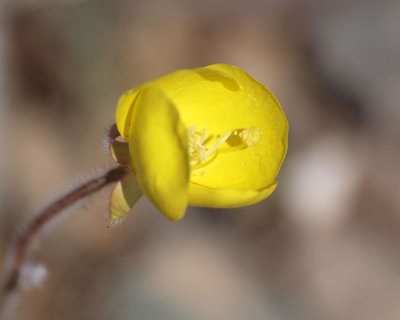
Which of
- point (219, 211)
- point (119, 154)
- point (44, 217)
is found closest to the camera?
point (119, 154)

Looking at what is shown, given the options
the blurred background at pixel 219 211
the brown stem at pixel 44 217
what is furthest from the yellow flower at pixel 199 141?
the blurred background at pixel 219 211

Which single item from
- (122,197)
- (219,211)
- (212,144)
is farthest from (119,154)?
(219,211)

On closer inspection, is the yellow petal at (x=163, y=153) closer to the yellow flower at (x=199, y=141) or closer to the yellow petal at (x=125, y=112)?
the yellow flower at (x=199, y=141)

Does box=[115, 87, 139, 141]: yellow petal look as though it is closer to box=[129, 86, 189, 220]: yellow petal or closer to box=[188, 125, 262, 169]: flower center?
box=[129, 86, 189, 220]: yellow petal

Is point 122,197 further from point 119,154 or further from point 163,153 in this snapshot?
point 163,153

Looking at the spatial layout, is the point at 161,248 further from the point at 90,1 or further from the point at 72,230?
the point at 90,1

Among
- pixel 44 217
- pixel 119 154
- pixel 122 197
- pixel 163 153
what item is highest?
pixel 163 153

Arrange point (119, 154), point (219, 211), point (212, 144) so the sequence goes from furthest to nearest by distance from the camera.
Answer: point (219, 211) < point (212, 144) < point (119, 154)
